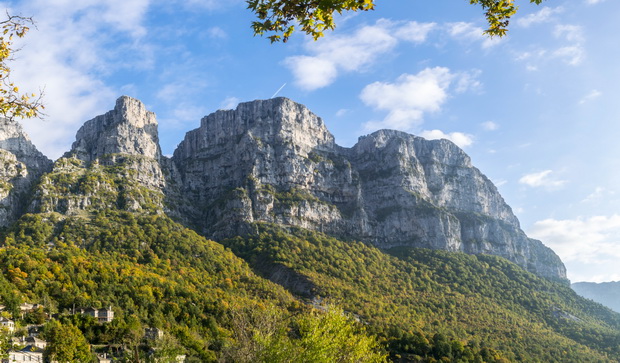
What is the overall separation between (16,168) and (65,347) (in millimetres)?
115300

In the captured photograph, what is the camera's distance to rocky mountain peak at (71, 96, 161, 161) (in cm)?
17338

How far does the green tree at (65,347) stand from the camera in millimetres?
54469

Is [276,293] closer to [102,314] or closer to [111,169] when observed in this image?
[102,314]

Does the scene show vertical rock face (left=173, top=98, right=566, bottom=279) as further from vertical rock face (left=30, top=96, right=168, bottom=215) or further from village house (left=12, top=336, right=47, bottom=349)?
village house (left=12, top=336, right=47, bottom=349)

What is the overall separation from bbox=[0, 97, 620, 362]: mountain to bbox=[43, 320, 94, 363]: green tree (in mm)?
4868

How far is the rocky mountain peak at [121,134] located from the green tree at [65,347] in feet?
393

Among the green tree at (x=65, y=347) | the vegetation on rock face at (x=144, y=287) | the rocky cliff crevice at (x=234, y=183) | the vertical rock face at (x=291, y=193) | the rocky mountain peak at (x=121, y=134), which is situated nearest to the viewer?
the green tree at (x=65, y=347)

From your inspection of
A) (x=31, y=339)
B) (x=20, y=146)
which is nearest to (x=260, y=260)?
(x=31, y=339)

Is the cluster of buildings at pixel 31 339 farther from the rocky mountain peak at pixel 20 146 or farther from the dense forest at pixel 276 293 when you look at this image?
the rocky mountain peak at pixel 20 146

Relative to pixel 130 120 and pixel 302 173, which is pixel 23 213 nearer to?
pixel 130 120

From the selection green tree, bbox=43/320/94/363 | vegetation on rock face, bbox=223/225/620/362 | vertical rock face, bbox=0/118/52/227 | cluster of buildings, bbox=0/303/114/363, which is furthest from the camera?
vertical rock face, bbox=0/118/52/227

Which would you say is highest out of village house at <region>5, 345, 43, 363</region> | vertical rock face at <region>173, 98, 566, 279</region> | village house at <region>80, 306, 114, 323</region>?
vertical rock face at <region>173, 98, 566, 279</region>

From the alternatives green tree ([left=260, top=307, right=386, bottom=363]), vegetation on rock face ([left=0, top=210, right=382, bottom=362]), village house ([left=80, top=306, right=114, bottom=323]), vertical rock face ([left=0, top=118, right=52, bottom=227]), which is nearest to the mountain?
green tree ([left=260, top=307, right=386, bottom=363])

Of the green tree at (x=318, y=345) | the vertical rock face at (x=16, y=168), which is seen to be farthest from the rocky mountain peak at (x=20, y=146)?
the green tree at (x=318, y=345)
